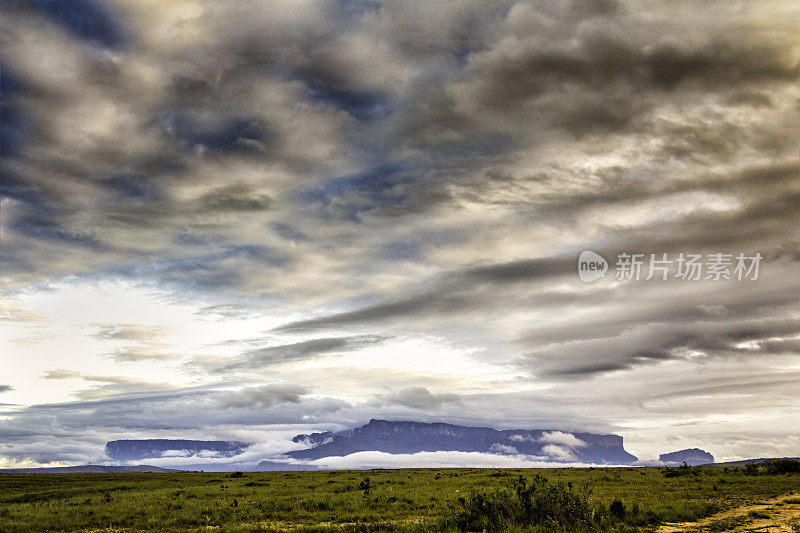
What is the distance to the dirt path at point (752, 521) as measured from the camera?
26375 millimetres

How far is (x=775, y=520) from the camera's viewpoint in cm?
2859

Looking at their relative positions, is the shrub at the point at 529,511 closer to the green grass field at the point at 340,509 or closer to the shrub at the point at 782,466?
the green grass field at the point at 340,509

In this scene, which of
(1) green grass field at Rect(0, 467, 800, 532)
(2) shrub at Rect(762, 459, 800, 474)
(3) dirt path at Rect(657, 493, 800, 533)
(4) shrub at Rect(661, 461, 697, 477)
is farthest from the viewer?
(4) shrub at Rect(661, 461, 697, 477)

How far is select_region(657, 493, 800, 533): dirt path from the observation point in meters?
26.4

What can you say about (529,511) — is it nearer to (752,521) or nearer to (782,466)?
(752,521)

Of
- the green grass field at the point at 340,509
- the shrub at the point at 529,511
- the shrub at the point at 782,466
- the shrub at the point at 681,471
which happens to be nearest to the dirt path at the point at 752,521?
the green grass field at the point at 340,509

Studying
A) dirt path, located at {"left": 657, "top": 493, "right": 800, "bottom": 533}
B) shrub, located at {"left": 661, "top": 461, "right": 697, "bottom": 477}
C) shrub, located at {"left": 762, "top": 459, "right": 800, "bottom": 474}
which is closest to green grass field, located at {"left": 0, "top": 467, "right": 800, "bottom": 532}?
dirt path, located at {"left": 657, "top": 493, "right": 800, "bottom": 533}

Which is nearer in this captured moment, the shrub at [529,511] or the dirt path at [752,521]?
the dirt path at [752,521]

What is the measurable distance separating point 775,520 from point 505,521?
14.4 meters

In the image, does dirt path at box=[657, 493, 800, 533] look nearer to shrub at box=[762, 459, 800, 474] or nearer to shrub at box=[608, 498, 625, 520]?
shrub at box=[608, 498, 625, 520]

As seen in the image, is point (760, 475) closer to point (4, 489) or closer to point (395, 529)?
point (395, 529)

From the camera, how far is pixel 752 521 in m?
28.3

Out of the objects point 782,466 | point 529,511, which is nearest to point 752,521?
point 529,511

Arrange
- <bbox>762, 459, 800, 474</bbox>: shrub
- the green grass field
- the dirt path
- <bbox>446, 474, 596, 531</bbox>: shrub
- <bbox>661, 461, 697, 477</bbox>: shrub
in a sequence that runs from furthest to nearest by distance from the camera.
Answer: <bbox>661, 461, 697, 477</bbox>: shrub < <bbox>762, 459, 800, 474</bbox>: shrub < the green grass field < <bbox>446, 474, 596, 531</bbox>: shrub < the dirt path
